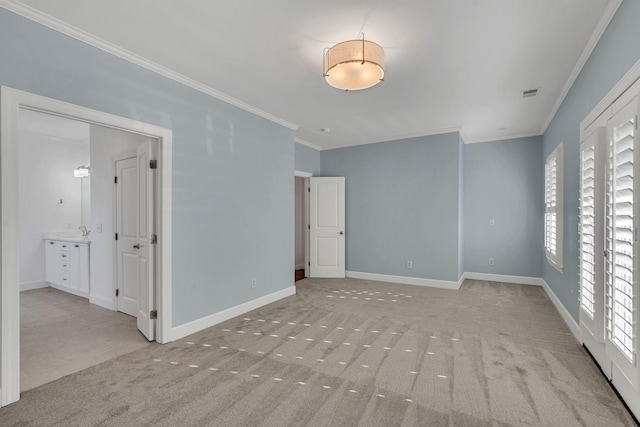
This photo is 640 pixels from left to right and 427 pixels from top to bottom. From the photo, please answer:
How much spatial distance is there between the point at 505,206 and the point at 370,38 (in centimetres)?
475

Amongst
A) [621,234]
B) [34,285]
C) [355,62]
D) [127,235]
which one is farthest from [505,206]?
[34,285]

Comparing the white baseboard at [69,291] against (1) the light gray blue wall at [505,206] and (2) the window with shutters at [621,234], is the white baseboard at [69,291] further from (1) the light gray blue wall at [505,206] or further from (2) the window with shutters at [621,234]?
(1) the light gray blue wall at [505,206]

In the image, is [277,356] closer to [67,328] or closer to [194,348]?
[194,348]

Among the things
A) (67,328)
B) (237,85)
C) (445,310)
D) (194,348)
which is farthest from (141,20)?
(445,310)

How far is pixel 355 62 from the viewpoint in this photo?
2.43m

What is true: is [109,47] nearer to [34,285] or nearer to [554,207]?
[34,285]

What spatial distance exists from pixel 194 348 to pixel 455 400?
232cm

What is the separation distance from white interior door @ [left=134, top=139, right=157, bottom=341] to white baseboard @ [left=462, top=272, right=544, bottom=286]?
17.8ft

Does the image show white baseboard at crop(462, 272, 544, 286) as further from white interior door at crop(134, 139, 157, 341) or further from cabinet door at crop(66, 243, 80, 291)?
cabinet door at crop(66, 243, 80, 291)

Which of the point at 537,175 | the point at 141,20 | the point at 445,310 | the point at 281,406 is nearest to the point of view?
the point at 281,406

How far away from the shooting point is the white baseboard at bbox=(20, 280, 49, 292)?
525 centimetres

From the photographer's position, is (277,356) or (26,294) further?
(26,294)

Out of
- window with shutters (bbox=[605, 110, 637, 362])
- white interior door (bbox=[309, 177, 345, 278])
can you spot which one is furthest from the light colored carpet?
window with shutters (bbox=[605, 110, 637, 362])

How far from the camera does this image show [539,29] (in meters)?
2.44
